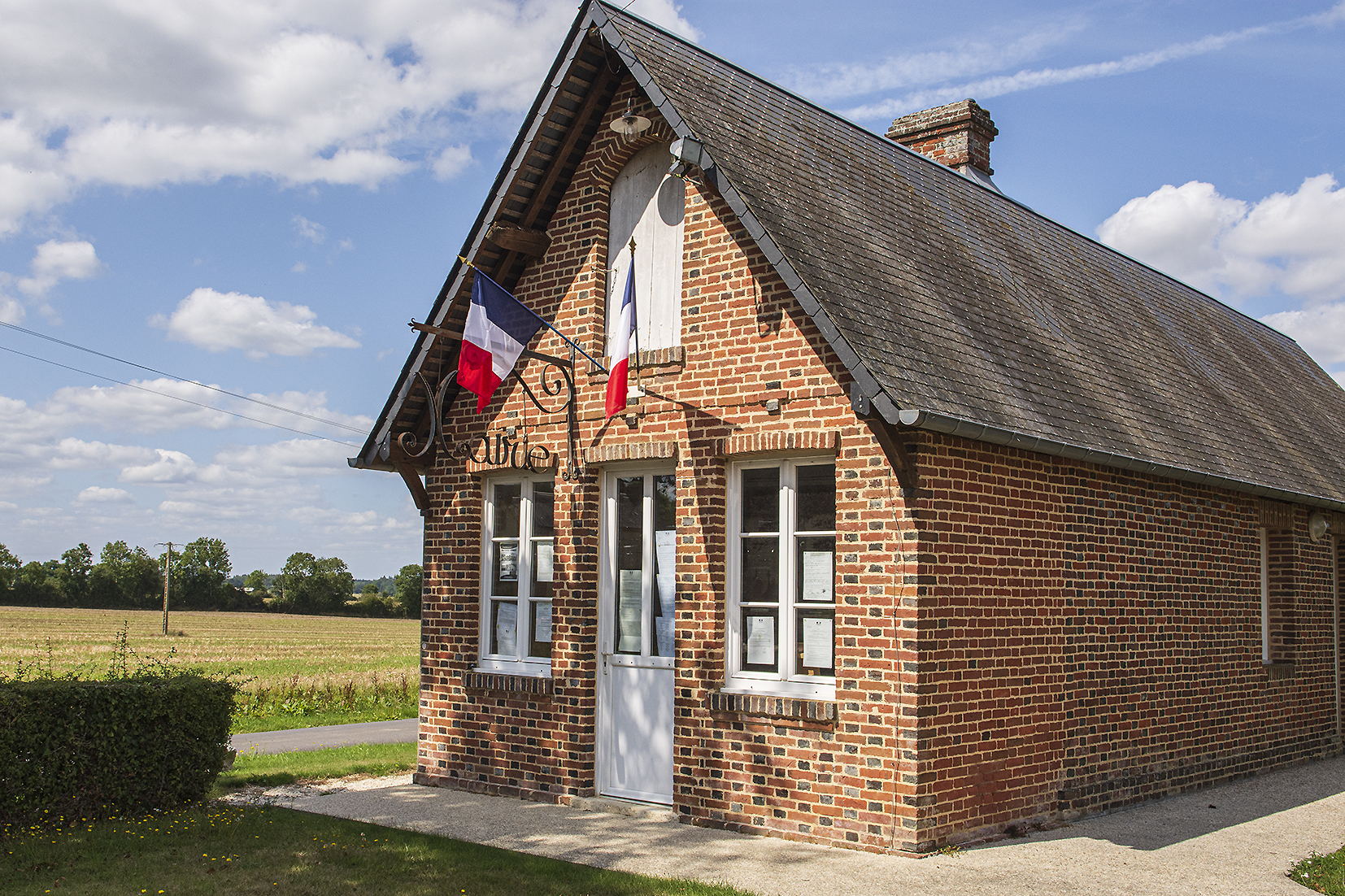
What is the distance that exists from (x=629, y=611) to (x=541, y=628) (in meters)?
1.11

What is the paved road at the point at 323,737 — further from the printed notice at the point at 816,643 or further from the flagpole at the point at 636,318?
the printed notice at the point at 816,643

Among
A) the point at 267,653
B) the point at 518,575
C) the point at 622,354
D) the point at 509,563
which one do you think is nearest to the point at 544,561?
the point at 518,575

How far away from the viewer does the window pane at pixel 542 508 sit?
10422 millimetres

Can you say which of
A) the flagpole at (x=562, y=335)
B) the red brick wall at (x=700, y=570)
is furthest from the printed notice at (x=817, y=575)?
the flagpole at (x=562, y=335)

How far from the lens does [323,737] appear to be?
16.0 meters

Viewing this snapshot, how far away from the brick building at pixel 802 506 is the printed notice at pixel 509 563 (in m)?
0.04

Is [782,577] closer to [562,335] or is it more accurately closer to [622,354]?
[622,354]

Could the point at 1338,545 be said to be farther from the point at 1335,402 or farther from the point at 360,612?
the point at 360,612

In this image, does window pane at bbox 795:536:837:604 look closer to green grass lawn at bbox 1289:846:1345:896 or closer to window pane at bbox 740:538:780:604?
window pane at bbox 740:538:780:604

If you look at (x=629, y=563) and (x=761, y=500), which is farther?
(x=629, y=563)

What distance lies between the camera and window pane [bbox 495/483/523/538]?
35.2 feet

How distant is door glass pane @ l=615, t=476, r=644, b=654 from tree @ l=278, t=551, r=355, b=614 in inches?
3475

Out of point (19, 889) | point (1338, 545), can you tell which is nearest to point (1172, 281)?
point (1338, 545)

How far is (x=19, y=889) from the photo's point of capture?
22.4 feet
